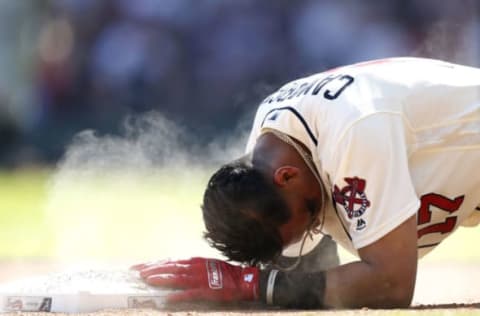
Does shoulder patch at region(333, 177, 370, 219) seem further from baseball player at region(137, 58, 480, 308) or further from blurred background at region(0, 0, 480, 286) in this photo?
blurred background at region(0, 0, 480, 286)

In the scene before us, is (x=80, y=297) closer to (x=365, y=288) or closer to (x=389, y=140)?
(x=365, y=288)

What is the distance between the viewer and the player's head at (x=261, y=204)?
4.85 meters

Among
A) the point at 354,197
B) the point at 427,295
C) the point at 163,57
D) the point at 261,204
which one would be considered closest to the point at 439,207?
the point at 354,197

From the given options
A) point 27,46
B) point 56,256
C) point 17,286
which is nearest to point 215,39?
point 27,46

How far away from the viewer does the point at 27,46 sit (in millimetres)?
19500

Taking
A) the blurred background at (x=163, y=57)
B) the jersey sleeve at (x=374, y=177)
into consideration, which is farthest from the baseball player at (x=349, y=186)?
the blurred background at (x=163, y=57)

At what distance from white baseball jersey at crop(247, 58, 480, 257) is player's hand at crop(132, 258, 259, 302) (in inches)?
22.4

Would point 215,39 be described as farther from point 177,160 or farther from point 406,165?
point 406,165

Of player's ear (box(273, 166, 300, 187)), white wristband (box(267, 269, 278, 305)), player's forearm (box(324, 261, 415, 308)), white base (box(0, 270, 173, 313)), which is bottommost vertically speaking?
player's forearm (box(324, 261, 415, 308))

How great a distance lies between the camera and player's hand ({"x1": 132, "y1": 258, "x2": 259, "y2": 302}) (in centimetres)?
502

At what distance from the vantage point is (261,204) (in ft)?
15.9

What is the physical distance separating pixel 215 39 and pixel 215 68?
59 centimetres

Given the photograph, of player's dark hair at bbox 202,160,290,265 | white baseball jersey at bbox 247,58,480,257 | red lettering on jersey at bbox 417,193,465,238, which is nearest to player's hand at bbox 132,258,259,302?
player's dark hair at bbox 202,160,290,265

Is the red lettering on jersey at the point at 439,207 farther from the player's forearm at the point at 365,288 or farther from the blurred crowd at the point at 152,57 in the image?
the blurred crowd at the point at 152,57
